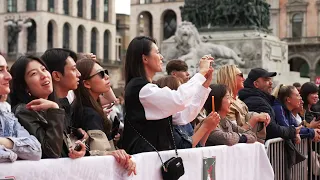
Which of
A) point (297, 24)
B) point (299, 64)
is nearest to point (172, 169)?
point (297, 24)

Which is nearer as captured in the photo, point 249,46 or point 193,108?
point 193,108

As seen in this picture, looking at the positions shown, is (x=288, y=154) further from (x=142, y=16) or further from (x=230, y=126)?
(x=142, y=16)

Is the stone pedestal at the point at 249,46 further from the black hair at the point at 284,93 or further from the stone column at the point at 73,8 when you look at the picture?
the stone column at the point at 73,8

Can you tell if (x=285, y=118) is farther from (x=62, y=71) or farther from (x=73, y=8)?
(x=73, y=8)

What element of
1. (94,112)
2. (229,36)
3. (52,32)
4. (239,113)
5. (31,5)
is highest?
(31,5)

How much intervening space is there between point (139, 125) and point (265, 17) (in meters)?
16.6

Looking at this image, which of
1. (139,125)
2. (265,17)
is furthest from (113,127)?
(265,17)

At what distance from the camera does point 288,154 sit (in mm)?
8383

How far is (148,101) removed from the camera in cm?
554

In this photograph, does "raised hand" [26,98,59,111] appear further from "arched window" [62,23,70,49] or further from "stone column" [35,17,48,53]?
"arched window" [62,23,70,49]

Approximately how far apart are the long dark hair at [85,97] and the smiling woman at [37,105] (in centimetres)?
71

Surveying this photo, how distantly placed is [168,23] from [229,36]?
195 ft

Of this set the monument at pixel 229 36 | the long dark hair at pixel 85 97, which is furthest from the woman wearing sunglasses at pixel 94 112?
the monument at pixel 229 36

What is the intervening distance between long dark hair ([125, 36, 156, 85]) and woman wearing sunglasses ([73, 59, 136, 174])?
207mm
